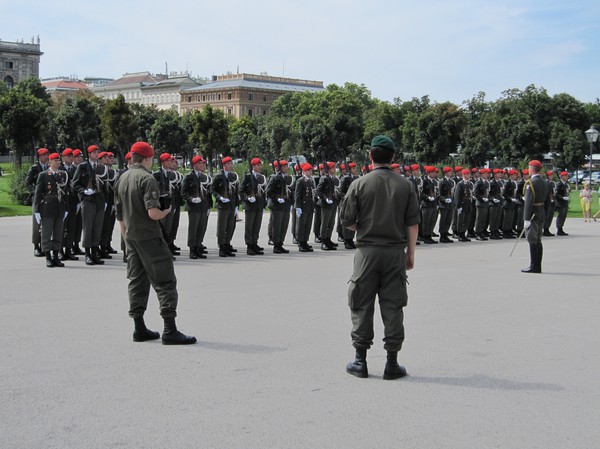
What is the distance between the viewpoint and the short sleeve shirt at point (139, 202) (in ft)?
25.3

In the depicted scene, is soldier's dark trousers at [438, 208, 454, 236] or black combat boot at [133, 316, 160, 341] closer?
black combat boot at [133, 316, 160, 341]

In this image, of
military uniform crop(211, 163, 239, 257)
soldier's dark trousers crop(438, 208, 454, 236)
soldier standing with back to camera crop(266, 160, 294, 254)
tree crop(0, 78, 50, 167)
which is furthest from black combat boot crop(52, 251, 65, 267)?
tree crop(0, 78, 50, 167)

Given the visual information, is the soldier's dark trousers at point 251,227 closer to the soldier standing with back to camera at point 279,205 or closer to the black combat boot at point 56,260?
the soldier standing with back to camera at point 279,205

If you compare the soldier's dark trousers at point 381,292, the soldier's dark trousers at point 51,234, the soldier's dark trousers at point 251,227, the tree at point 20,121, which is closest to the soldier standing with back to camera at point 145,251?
the soldier's dark trousers at point 381,292

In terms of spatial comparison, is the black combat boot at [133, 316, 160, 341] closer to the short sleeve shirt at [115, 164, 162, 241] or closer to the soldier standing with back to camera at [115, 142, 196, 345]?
the soldier standing with back to camera at [115, 142, 196, 345]

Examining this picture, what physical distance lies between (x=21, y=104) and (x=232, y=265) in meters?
47.3

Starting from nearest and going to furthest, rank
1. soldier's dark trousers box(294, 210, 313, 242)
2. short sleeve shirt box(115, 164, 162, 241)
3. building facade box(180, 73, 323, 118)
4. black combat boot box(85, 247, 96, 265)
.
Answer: short sleeve shirt box(115, 164, 162, 241) → black combat boot box(85, 247, 96, 265) → soldier's dark trousers box(294, 210, 313, 242) → building facade box(180, 73, 323, 118)

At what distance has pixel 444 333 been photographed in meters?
8.49

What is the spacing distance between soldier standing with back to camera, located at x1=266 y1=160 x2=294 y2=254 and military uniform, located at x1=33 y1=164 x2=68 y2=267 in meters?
5.00

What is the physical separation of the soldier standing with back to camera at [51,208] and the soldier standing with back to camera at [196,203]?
2.69 m

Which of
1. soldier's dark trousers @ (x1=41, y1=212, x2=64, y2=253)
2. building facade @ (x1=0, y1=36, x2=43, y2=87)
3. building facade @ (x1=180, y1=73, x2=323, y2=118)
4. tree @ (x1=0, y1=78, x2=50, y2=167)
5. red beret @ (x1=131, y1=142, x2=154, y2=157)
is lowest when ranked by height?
soldier's dark trousers @ (x1=41, y1=212, x2=64, y2=253)

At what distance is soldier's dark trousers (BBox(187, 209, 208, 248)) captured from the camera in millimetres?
15992

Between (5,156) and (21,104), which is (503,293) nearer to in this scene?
(21,104)

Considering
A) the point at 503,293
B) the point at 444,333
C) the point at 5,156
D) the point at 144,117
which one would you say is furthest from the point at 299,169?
the point at 5,156
